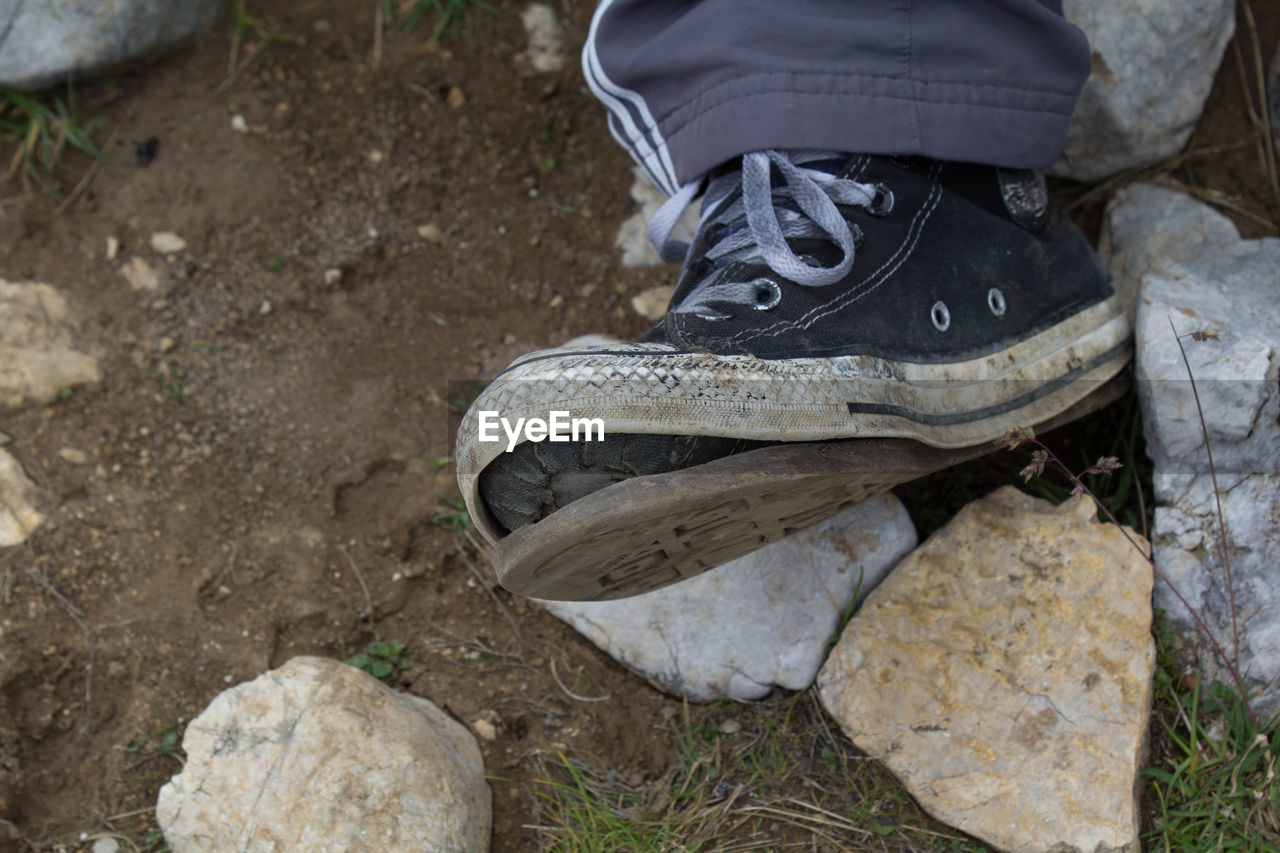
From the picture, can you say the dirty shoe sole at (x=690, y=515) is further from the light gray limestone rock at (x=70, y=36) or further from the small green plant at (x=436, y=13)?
the light gray limestone rock at (x=70, y=36)

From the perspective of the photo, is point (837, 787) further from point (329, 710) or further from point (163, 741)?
point (163, 741)

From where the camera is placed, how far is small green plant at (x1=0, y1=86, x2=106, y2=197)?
2.54m

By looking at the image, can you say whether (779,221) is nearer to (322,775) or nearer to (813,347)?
(813,347)

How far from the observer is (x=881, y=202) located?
1.69 meters

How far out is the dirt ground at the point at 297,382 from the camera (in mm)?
1914

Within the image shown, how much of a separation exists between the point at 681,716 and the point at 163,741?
1.00 m

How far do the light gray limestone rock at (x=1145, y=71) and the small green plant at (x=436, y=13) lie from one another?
1521 millimetres

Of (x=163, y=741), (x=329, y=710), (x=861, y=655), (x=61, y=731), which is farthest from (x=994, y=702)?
(x=61, y=731)

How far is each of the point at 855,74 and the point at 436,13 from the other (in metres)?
1.49

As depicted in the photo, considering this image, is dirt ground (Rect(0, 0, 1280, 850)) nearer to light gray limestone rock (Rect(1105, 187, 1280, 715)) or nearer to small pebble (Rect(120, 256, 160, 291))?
small pebble (Rect(120, 256, 160, 291))

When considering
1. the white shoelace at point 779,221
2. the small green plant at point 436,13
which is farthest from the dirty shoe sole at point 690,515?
the small green plant at point 436,13

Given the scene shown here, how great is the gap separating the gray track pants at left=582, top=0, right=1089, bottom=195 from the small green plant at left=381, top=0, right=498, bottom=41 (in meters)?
0.99

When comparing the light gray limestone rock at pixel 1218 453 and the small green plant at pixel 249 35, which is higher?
the small green plant at pixel 249 35
